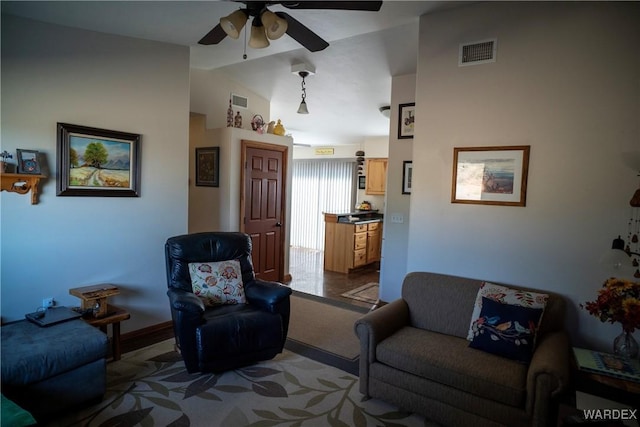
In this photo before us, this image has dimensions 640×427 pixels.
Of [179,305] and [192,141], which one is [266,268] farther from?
[179,305]

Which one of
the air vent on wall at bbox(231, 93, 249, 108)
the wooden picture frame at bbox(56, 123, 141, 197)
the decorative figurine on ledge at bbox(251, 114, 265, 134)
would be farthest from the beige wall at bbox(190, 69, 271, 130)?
the wooden picture frame at bbox(56, 123, 141, 197)

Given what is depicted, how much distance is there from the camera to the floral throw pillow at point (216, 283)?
3.04m

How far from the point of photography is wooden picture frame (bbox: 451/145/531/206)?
2607 millimetres

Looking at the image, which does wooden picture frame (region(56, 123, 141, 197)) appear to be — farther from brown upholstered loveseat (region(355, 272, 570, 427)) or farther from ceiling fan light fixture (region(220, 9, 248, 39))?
brown upholstered loveseat (region(355, 272, 570, 427))

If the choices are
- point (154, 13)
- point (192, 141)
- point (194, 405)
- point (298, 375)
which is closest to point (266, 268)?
point (192, 141)

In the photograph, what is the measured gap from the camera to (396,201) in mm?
4277

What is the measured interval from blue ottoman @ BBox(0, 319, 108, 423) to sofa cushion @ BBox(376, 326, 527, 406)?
1.85 metres

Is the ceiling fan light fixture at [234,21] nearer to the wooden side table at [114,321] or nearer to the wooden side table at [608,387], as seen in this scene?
the wooden side table at [114,321]

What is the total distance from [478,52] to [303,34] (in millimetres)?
1389

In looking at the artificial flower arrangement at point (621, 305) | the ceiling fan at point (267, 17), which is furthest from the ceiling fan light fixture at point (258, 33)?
the artificial flower arrangement at point (621, 305)

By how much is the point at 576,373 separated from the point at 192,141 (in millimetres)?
4847

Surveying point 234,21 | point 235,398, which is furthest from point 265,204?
point 234,21

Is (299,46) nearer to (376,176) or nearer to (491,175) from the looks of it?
(491,175)

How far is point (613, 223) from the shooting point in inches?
90.8
